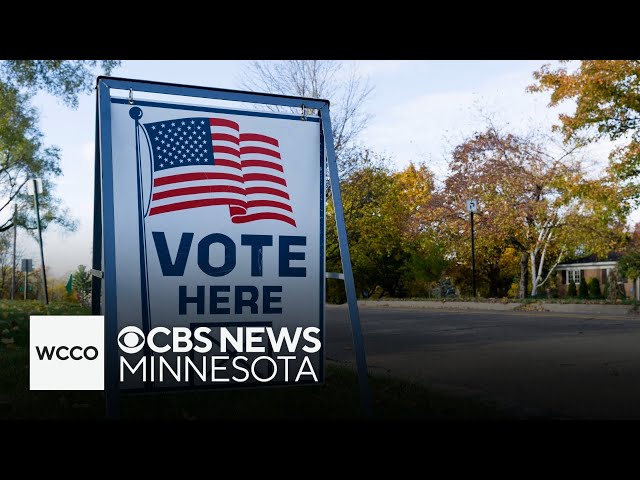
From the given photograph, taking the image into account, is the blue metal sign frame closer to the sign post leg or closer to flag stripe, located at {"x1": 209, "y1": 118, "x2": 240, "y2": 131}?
the sign post leg

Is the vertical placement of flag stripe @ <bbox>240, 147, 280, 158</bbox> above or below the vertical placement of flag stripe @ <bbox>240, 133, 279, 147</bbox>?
below

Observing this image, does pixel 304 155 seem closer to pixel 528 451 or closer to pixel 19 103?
pixel 528 451

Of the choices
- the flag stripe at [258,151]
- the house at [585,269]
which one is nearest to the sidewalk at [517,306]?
the flag stripe at [258,151]

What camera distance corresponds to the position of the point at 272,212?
19.6 ft

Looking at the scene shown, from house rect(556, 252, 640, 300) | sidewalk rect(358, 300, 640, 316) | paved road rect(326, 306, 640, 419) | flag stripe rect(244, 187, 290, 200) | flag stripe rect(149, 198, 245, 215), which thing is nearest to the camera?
flag stripe rect(149, 198, 245, 215)

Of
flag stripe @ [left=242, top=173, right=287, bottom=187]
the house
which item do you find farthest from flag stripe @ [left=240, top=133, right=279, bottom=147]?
the house

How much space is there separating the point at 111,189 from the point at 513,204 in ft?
110

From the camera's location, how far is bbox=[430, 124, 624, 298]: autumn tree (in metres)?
36.0

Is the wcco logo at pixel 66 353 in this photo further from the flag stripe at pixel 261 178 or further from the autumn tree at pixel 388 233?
the autumn tree at pixel 388 233

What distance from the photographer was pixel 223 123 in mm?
5938

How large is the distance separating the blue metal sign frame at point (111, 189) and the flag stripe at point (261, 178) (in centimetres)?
39

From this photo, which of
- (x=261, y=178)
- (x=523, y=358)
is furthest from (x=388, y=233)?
(x=261, y=178)
